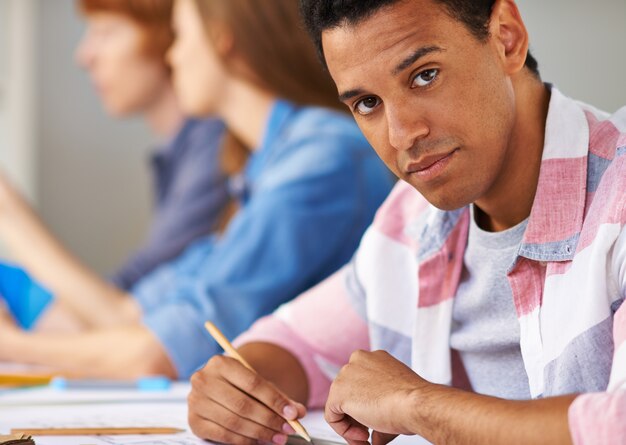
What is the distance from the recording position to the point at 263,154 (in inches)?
64.4

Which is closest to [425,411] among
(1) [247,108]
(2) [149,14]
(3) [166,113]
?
(1) [247,108]

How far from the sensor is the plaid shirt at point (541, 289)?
657 millimetres

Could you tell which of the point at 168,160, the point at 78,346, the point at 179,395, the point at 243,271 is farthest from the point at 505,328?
the point at 168,160

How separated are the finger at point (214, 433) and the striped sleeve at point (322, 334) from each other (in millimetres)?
211

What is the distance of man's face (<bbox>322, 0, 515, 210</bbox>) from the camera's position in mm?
720

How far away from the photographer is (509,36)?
2.54 ft

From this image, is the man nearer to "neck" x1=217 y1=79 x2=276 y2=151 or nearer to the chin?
the chin

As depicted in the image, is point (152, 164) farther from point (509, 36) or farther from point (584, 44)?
point (509, 36)

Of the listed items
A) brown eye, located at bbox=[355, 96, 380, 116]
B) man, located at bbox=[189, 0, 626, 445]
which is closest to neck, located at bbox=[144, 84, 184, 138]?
man, located at bbox=[189, 0, 626, 445]

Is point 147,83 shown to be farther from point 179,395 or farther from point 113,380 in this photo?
point 179,395

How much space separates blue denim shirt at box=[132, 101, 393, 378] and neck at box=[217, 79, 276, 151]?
0.14m

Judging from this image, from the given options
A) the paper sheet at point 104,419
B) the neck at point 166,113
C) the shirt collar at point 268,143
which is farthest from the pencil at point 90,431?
the neck at point 166,113

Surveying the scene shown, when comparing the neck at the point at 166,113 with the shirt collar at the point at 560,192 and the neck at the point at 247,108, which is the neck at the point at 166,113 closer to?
the neck at the point at 247,108

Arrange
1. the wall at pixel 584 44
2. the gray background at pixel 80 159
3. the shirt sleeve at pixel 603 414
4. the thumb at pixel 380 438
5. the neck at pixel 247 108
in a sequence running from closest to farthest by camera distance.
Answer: the shirt sleeve at pixel 603 414
the thumb at pixel 380 438
the neck at pixel 247 108
the wall at pixel 584 44
the gray background at pixel 80 159
